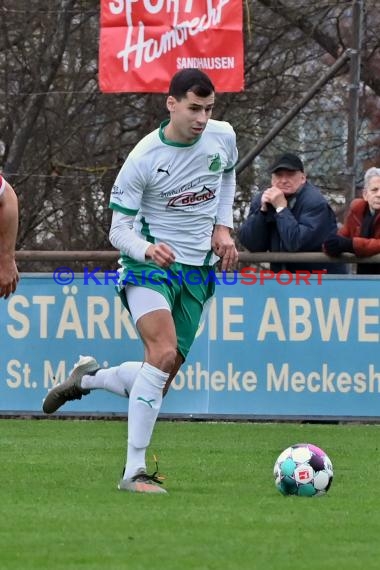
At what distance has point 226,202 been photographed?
8820 millimetres

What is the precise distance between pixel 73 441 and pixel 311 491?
3674mm

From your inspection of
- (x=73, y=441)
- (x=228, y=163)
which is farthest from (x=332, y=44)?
(x=228, y=163)

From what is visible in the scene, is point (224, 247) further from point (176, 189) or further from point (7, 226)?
point (7, 226)

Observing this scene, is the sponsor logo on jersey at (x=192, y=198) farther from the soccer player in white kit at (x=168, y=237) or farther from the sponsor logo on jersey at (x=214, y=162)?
the sponsor logo on jersey at (x=214, y=162)

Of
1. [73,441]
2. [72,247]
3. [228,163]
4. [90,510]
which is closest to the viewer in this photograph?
[90,510]

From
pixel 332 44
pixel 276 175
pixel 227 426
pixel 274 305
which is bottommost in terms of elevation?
pixel 227 426

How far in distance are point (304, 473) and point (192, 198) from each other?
170 centimetres

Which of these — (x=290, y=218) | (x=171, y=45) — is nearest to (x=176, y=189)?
(x=290, y=218)

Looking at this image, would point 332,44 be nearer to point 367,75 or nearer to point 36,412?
point 367,75

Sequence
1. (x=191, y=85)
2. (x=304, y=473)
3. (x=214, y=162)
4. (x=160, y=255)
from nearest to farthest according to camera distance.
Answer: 1. (x=304, y=473)
2. (x=160, y=255)
3. (x=191, y=85)
4. (x=214, y=162)

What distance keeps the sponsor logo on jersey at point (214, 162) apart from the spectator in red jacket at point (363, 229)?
3.89 metres

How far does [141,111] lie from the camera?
1805cm

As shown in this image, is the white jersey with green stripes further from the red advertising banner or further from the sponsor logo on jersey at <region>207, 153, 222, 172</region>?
the red advertising banner

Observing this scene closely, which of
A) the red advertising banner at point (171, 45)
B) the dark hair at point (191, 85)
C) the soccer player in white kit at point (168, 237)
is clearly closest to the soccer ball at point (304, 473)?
the soccer player in white kit at point (168, 237)
